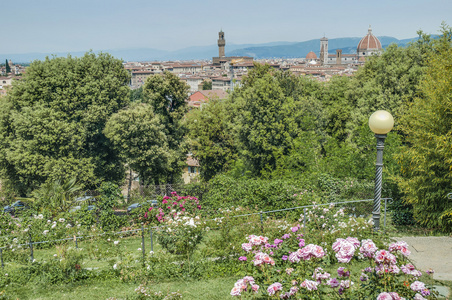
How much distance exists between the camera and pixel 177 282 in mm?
6961

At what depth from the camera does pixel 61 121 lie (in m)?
21.3

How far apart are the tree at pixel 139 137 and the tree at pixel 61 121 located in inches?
75.6

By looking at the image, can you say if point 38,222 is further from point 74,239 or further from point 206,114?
point 206,114

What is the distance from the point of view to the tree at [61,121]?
67.8 ft

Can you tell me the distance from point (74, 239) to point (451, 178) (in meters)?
9.10

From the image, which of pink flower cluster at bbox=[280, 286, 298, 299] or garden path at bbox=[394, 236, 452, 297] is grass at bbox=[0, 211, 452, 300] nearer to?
garden path at bbox=[394, 236, 452, 297]

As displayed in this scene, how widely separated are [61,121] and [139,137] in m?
4.60

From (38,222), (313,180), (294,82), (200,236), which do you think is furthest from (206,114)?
(200,236)

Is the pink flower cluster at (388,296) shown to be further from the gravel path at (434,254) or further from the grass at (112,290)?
the gravel path at (434,254)

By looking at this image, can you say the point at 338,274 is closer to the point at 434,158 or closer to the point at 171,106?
the point at 434,158

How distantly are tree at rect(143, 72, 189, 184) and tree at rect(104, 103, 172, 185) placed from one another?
1789mm

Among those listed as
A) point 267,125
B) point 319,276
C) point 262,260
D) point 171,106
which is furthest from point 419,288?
point 171,106

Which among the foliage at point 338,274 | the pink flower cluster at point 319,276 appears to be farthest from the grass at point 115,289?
the pink flower cluster at point 319,276

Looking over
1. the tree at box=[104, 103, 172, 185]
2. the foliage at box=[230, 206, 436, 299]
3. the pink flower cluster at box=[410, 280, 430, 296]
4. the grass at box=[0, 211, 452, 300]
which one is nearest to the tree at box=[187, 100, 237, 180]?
the tree at box=[104, 103, 172, 185]
